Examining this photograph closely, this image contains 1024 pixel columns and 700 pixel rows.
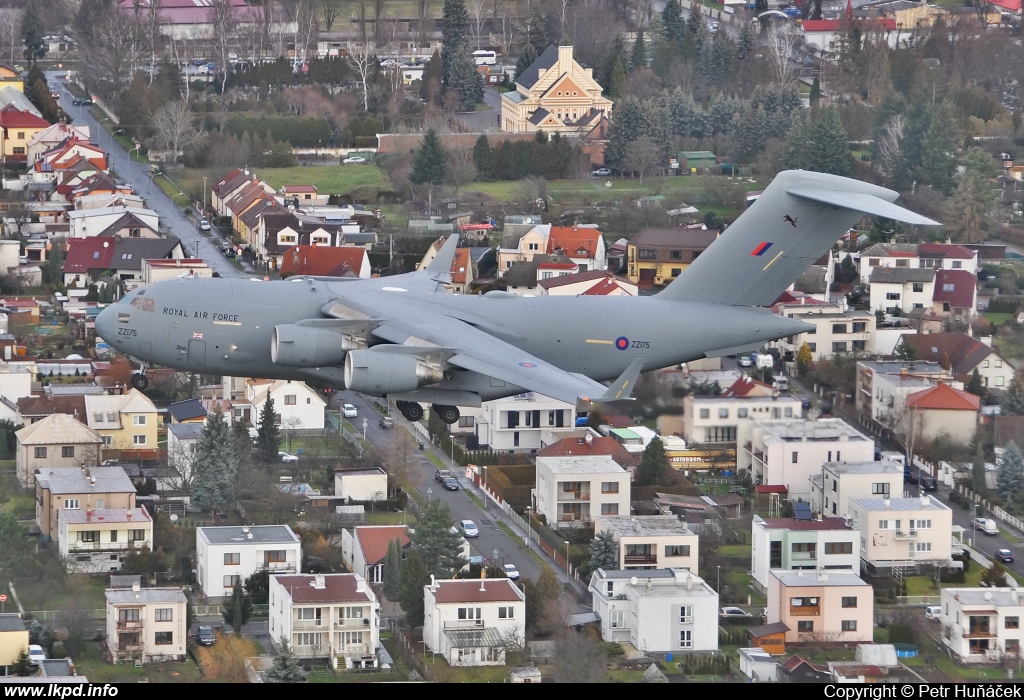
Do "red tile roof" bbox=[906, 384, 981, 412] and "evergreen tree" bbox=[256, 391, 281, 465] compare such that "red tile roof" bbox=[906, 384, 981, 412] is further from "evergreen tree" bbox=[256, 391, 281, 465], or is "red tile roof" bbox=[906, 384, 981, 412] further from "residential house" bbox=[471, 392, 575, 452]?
"evergreen tree" bbox=[256, 391, 281, 465]

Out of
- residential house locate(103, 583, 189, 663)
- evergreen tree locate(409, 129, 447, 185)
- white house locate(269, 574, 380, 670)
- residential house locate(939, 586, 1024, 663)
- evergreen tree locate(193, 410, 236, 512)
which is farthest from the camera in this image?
evergreen tree locate(409, 129, 447, 185)

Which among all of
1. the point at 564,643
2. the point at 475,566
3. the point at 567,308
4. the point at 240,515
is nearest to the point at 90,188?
the point at 240,515

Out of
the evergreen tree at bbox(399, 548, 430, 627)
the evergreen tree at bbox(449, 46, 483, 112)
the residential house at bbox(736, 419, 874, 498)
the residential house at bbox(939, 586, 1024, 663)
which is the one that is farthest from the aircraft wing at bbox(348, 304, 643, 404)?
the evergreen tree at bbox(449, 46, 483, 112)

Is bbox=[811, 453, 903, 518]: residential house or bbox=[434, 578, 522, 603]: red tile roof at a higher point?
bbox=[434, 578, 522, 603]: red tile roof

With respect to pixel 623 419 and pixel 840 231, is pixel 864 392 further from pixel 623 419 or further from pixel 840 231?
pixel 840 231

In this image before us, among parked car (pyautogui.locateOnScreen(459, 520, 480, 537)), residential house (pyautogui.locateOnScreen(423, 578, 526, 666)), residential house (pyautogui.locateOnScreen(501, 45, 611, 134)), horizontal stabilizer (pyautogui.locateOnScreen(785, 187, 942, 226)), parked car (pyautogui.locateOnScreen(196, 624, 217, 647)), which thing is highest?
horizontal stabilizer (pyautogui.locateOnScreen(785, 187, 942, 226))

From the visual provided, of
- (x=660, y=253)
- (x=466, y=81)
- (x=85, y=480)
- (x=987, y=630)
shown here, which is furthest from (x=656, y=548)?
(x=466, y=81)

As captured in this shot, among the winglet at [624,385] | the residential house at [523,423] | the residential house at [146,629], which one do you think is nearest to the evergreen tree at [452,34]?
the residential house at [523,423]

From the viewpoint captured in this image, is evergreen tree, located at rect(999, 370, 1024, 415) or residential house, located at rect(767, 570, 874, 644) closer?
residential house, located at rect(767, 570, 874, 644)
